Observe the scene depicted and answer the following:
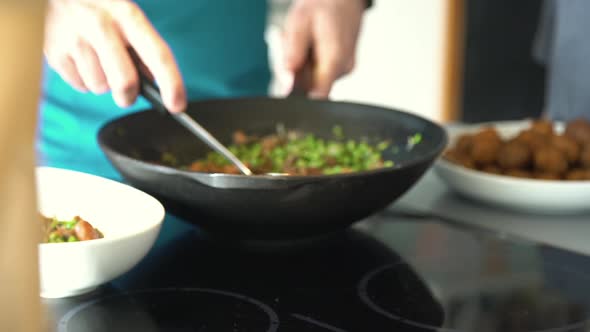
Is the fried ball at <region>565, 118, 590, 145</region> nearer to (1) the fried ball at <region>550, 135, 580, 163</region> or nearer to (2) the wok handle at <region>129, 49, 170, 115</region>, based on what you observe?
(1) the fried ball at <region>550, 135, 580, 163</region>

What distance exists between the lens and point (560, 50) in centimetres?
198

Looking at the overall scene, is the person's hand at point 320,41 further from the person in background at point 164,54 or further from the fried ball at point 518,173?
the fried ball at point 518,173

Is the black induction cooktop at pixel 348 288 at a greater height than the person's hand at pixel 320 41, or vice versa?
the person's hand at pixel 320 41

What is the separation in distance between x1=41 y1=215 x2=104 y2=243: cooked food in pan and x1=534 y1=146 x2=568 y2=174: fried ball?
617 millimetres

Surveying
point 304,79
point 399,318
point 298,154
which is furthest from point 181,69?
point 399,318

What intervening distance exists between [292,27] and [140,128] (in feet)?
0.99

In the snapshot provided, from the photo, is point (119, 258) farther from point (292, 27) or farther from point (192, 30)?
point (192, 30)

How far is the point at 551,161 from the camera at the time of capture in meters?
1.07

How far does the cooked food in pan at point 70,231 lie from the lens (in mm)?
751

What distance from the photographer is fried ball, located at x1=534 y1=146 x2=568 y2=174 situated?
3.51ft

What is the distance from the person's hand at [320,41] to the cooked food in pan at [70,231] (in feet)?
1.53

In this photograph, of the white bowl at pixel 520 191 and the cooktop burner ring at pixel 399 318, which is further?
the white bowl at pixel 520 191

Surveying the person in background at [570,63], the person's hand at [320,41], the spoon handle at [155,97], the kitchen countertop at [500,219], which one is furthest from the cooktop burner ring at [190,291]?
the person in background at [570,63]

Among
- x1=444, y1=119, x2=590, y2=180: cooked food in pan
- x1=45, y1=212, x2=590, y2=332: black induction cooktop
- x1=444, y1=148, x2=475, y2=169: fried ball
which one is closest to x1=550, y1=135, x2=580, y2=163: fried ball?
x1=444, y1=119, x2=590, y2=180: cooked food in pan
